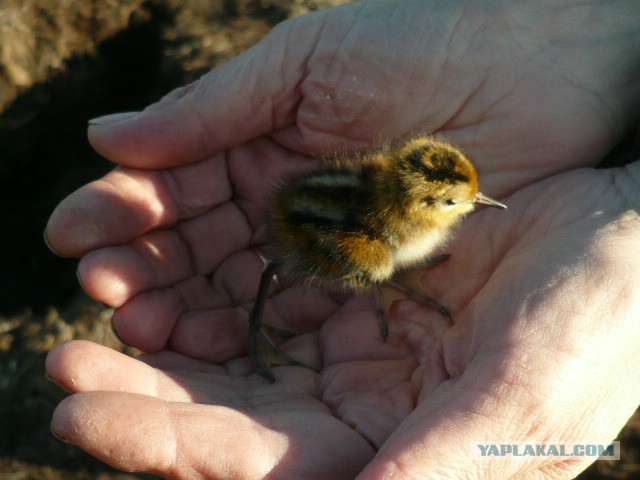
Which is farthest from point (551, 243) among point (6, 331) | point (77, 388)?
point (6, 331)

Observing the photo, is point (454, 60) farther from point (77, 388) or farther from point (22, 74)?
point (22, 74)

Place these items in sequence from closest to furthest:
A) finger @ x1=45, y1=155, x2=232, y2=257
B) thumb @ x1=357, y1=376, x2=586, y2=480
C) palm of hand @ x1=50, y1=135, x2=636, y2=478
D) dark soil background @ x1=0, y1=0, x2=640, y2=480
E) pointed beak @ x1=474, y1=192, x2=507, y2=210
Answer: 1. thumb @ x1=357, y1=376, x2=586, y2=480
2. palm of hand @ x1=50, y1=135, x2=636, y2=478
3. pointed beak @ x1=474, y1=192, x2=507, y2=210
4. finger @ x1=45, y1=155, x2=232, y2=257
5. dark soil background @ x1=0, y1=0, x2=640, y2=480

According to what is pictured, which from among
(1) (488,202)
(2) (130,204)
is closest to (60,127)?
(2) (130,204)

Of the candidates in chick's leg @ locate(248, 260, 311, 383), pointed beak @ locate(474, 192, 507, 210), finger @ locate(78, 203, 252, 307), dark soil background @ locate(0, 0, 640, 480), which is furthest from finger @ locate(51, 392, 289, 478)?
dark soil background @ locate(0, 0, 640, 480)

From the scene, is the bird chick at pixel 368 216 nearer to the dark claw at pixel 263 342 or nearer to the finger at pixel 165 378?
the dark claw at pixel 263 342

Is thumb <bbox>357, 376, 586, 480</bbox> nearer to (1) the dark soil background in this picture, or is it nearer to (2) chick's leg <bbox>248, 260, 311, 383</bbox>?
(2) chick's leg <bbox>248, 260, 311, 383</bbox>

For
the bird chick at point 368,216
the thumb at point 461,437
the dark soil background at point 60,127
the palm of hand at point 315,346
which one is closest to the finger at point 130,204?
the palm of hand at point 315,346

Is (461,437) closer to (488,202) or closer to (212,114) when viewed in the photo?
(488,202)
